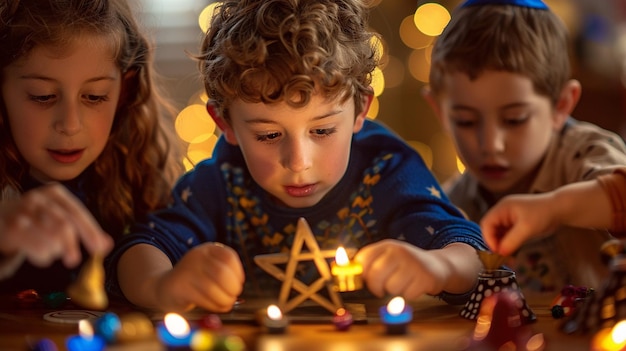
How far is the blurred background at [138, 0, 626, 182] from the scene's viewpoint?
2.65m

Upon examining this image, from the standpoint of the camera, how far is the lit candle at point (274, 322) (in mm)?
985

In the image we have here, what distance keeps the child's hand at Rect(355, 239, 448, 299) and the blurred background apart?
1512 millimetres

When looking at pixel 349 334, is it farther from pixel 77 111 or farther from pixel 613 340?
pixel 77 111

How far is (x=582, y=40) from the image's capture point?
2865 millimetres

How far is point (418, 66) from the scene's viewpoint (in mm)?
2715

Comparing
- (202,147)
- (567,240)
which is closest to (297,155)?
(567,240)

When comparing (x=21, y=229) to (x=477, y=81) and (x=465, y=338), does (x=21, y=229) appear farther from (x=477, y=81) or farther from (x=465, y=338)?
(x=477, y=81)

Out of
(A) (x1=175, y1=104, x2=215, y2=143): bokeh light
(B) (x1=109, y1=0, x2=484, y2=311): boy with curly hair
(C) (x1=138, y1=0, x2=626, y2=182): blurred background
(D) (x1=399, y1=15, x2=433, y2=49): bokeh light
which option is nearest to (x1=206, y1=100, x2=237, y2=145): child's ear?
(B) (x1=109, y1=0, x2=484, y2=311): boy with curly hair

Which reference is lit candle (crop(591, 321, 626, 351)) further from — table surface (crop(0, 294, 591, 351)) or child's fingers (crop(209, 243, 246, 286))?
child's fingers (crop(209, 243, 246, 286))

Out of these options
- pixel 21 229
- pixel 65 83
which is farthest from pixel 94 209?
pixel 21 229

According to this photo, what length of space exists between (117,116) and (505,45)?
752mm

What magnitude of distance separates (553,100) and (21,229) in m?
1.09

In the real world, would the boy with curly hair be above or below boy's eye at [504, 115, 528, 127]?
below

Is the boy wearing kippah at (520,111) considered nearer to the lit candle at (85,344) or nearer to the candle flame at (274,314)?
the candle flame at (274,314)
